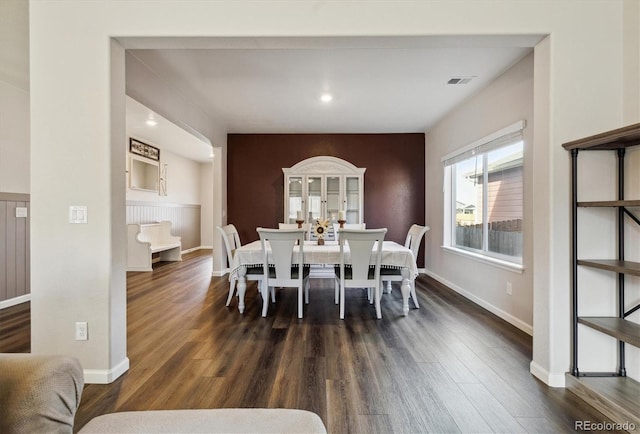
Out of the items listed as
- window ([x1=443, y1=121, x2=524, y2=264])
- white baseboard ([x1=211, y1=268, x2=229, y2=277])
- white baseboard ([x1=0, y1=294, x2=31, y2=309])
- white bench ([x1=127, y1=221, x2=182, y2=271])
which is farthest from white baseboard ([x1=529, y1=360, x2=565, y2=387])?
white bench ([x1=127, y1=221, x2=182, y2=271])

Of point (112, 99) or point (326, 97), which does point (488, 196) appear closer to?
point (326, 97)

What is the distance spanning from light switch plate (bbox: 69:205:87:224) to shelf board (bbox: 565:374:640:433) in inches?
127

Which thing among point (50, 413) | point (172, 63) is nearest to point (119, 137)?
point (172, 63)

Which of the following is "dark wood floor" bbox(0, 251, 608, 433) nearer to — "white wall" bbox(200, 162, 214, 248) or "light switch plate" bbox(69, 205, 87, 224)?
"light switch plate" bbox(69, 205, 87, 224)

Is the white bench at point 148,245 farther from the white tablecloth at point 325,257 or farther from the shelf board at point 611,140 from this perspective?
the shelf board at point 611,140

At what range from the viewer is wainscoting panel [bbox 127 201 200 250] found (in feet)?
20.6

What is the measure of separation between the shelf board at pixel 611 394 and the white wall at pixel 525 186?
36.8 inches

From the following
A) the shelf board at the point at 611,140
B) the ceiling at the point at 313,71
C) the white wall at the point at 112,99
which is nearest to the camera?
the shelf board at the point at 611,140

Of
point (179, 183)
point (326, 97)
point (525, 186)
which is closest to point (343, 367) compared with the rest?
point (525, 186)

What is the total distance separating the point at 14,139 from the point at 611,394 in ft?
19.3

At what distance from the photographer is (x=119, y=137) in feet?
6.92

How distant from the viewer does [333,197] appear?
541cm

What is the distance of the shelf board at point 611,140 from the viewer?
→ 1.57 m

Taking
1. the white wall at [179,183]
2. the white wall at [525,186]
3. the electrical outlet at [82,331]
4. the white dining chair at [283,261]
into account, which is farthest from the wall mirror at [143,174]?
the white wall at [525,186]
